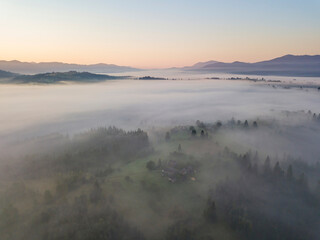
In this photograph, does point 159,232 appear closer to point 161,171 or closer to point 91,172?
point 161,171

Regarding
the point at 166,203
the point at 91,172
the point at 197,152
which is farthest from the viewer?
the point at 197,152

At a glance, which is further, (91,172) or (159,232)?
(91,172)

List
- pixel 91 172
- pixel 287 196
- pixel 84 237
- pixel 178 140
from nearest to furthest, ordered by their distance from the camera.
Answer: pixel 84 237 → pixel 287 196 → pixel 91 172 → pixel 178 140

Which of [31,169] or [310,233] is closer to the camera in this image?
[310,233]

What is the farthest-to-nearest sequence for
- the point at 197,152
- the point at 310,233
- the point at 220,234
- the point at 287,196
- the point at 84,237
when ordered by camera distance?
the point at 197,152 < the point at 287,196 < the point at 310,233 < the point at 220,234 < the point at 84,237

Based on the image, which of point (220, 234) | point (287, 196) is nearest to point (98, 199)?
point (220, 234)

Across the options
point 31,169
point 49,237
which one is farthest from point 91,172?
point 49,237

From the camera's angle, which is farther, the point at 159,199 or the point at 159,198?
the point at 159,198

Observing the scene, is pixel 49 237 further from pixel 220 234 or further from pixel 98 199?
pixel 220 234

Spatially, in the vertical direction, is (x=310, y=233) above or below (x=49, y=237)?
below
